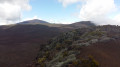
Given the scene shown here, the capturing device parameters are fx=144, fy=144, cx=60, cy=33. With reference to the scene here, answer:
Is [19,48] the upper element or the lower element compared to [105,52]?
lower

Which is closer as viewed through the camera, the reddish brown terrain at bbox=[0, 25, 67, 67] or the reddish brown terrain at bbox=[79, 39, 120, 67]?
the reddish brown terrain at bbox=[79, 39, 120, 67]

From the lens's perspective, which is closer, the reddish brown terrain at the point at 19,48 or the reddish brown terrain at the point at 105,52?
the reddish brown terrain at the point at 105,52

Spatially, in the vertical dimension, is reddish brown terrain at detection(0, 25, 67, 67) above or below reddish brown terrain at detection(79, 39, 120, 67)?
below

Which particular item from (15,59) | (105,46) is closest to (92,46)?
(105,46)

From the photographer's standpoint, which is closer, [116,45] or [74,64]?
[74,64]

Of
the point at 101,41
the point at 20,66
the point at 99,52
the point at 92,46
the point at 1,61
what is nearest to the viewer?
the point at 99,52

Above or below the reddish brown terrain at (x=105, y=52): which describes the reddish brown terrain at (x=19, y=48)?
below

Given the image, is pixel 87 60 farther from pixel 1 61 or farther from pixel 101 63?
pixel 1 61

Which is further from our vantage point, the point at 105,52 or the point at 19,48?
the point at 19,48
